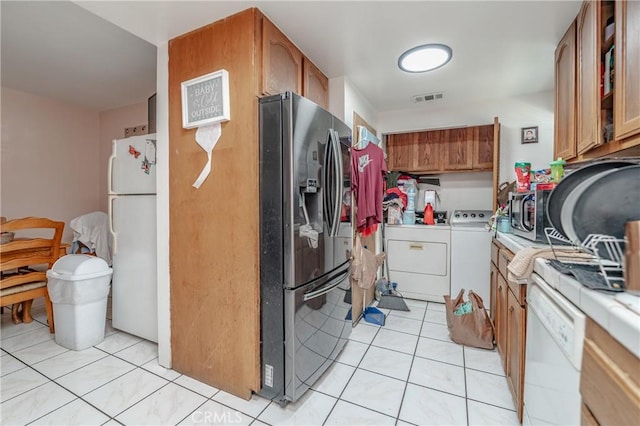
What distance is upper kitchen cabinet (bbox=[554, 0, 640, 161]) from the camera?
1.12 m

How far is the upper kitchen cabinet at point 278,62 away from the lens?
1521 mm

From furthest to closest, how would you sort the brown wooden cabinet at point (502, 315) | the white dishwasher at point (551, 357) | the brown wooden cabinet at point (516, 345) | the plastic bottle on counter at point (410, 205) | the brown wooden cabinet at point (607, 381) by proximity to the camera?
1. the plastic bottle on counter at point (410, 205)
2. the brown wooden cabinet at point (502, 315)
3. the brown wooden cabinet at point (516, 345)
4. the white dishwasher at point (551, 357)
5. the brown wooden cabinet at point (607, 381)

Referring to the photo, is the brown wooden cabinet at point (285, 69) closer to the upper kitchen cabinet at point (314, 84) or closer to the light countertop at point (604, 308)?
the upper kitchen cabinet at point (314, 84)

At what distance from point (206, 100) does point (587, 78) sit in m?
2.05

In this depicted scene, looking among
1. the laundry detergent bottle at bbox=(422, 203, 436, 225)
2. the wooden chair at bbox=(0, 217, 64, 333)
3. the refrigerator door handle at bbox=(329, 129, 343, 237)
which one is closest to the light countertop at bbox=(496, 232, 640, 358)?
the refrigerator door handle at bbox=(329, 129, 343, 237)

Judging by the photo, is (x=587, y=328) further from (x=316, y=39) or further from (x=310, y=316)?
(x=316, y=39)

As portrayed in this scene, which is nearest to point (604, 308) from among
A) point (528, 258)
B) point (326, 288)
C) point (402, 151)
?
point (528, 258)

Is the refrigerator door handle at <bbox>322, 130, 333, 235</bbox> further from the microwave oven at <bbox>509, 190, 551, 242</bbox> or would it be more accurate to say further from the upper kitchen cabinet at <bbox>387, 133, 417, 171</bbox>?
the upper kitchen cabinet at <bbox>387, 133, 417, 171</bbox>

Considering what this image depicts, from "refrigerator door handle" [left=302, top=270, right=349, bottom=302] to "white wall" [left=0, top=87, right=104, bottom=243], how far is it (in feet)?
11.7

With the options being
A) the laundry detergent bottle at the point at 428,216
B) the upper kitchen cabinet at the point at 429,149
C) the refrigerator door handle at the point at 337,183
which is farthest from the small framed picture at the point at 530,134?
the refrigerator door handle at the point at 337,183

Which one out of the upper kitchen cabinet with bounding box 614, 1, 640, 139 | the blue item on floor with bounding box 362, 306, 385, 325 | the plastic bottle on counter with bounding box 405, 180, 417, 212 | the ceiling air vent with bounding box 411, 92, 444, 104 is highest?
the ceiling air vent with bounding box 411, 92, 444, 104

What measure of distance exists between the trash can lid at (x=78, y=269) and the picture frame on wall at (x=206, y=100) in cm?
137

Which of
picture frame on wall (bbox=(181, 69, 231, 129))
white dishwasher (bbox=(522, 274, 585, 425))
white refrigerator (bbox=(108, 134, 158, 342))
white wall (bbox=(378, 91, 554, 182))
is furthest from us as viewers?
white wall (bbox=(378, 91, 554, 182))

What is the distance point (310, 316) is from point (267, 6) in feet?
5.68
